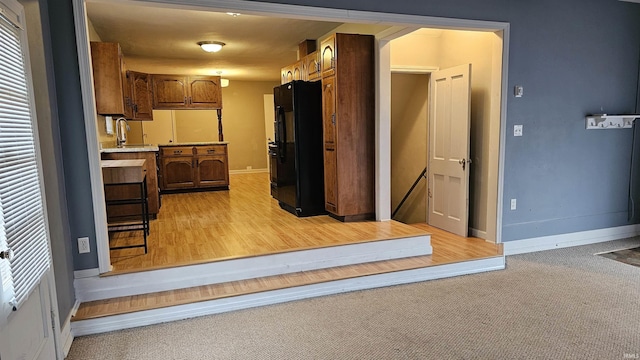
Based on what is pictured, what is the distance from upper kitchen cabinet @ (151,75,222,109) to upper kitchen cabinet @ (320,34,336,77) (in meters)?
3.52

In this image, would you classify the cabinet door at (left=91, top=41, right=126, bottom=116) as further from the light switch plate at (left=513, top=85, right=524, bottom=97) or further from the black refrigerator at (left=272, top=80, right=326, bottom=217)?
the light switch plate at (left=513, top=85, right=524, bottom=97)

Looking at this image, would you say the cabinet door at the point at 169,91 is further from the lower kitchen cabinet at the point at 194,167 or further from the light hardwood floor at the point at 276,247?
the light hardwood floor at the point at 276,247

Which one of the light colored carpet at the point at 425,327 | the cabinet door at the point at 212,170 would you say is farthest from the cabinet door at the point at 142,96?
the light colored carpet at the point at 425,327

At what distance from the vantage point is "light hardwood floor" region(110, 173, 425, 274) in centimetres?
321

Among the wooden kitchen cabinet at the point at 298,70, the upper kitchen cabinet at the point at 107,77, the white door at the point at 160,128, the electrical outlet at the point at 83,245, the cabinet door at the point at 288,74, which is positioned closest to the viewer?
the electrical outlet at the point at 83,245

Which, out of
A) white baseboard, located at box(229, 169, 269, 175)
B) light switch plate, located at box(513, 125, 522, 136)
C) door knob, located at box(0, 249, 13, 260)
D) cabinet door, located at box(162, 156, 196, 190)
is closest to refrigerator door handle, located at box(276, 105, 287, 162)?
cabinet door, located at box(162, 156, 196, 190)

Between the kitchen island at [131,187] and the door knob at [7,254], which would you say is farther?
the kitchen island at [131,187]

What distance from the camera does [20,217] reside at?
1.66 meters

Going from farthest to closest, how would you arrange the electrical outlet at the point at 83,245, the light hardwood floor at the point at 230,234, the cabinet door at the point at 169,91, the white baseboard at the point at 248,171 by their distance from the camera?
the white baseboard at the point at 248,171
the cabinet door at the point at 169,91
the light hardwood floor at the point at 230,234
the electrical outlet at the point at 83,245

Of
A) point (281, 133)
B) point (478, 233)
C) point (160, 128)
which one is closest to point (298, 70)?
point (281, 133)

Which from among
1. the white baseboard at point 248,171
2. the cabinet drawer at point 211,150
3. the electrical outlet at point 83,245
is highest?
the cabinet drawer at point 211,150

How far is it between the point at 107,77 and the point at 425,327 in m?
3.76

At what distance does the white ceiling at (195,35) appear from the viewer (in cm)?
417

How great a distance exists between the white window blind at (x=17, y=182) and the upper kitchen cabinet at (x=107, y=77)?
7.07ft
